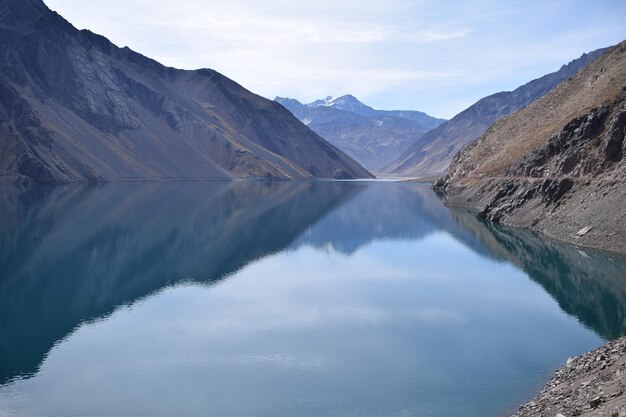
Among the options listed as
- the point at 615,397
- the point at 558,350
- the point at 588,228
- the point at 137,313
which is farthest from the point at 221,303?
the point at 588,228

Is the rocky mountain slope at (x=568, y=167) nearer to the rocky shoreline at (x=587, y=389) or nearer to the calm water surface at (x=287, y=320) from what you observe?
the calm water surface at (x=287, y=320)

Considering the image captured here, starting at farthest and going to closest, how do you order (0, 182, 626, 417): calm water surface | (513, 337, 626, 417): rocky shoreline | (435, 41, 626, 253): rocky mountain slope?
(435, 41, 626, 253): rocky mountain slope, (0, 182, 626, 417): calm water surface, (513, 337, 626, 417): rocky shoreline

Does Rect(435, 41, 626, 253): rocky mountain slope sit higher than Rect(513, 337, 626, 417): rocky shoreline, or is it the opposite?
Rect(435, 41, 626, 253): rocky mountain slope

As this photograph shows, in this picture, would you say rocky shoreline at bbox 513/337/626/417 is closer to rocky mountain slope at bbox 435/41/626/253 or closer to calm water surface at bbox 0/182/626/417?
calm water surface at bbox 0/182/626/417

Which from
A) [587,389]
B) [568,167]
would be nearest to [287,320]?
[587,389]

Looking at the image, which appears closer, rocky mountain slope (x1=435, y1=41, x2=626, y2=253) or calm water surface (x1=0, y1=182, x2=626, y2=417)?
calm water surface (x1=0, y1=182, x2=626, y2=417)

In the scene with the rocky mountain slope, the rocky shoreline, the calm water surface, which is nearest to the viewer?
the rocky shoreline

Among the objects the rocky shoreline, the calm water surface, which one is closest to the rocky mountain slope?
the calm water surface

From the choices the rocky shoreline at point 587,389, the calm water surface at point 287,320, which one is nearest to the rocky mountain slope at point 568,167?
the calm water surface at point 287,320
